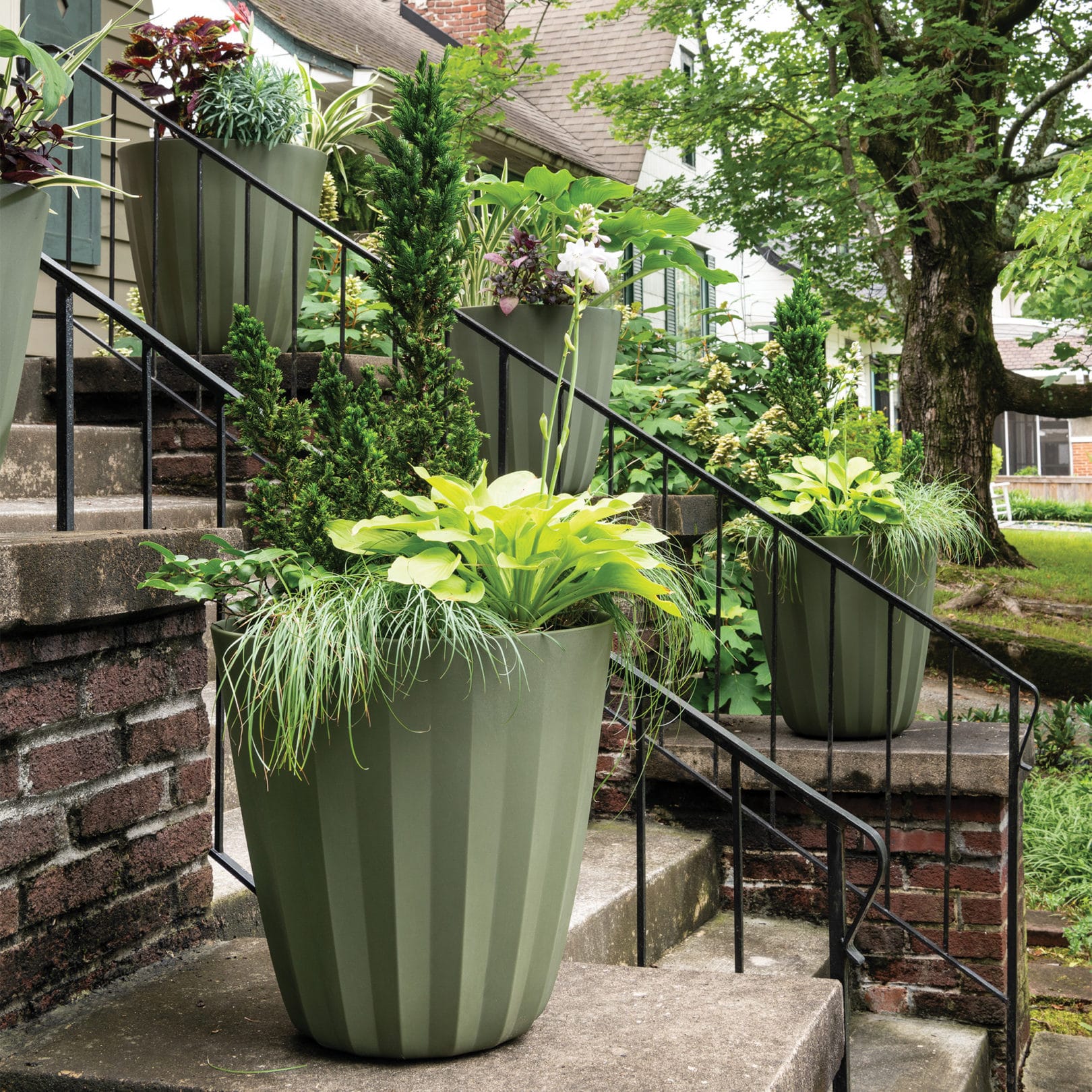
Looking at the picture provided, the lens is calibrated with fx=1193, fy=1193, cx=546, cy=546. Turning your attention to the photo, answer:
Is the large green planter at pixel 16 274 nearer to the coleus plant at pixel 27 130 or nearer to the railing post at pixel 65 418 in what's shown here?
the coleus plant at pixel 27 130

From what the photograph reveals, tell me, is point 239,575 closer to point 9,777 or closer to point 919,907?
point 9,777

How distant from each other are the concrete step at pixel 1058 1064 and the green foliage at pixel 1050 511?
69.5 ft

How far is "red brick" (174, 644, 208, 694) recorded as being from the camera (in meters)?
1.97

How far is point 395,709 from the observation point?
144 cm

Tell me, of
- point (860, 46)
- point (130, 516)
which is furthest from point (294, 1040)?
point (860, 46)

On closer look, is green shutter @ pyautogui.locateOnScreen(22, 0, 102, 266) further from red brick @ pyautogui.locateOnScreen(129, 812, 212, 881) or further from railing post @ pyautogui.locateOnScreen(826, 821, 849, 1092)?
railing post @ pyautogui.locateOnScreen(826, 821, 849, 1092)

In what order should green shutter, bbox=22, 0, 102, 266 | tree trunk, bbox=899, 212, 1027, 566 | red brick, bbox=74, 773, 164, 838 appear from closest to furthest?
red brick, bbox=74, 773, 164, 838
green shutter, bbox=22, 0, 102, 266
tree trunk, bbox=899, 212, 1027, 566

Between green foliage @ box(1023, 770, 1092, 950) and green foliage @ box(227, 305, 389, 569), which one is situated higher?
green foliage @ box(227, 305, 389, 569)

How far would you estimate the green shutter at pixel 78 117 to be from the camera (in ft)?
16.3

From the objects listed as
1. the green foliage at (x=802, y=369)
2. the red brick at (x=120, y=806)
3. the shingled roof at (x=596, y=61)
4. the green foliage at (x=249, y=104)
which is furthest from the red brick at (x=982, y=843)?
the shingled roof at (x=596, y=61)

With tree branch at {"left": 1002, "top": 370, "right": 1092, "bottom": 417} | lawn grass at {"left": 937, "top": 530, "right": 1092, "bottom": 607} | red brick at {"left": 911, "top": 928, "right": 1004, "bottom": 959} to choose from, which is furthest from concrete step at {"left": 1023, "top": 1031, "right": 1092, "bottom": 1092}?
tree branch at {"left": 1002, "top": 370, "right": 1092, "bottom": 417}

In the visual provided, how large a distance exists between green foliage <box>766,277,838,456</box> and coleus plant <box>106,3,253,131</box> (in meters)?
1.84

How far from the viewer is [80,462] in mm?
3281

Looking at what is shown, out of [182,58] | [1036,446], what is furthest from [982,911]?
[1036,446]
